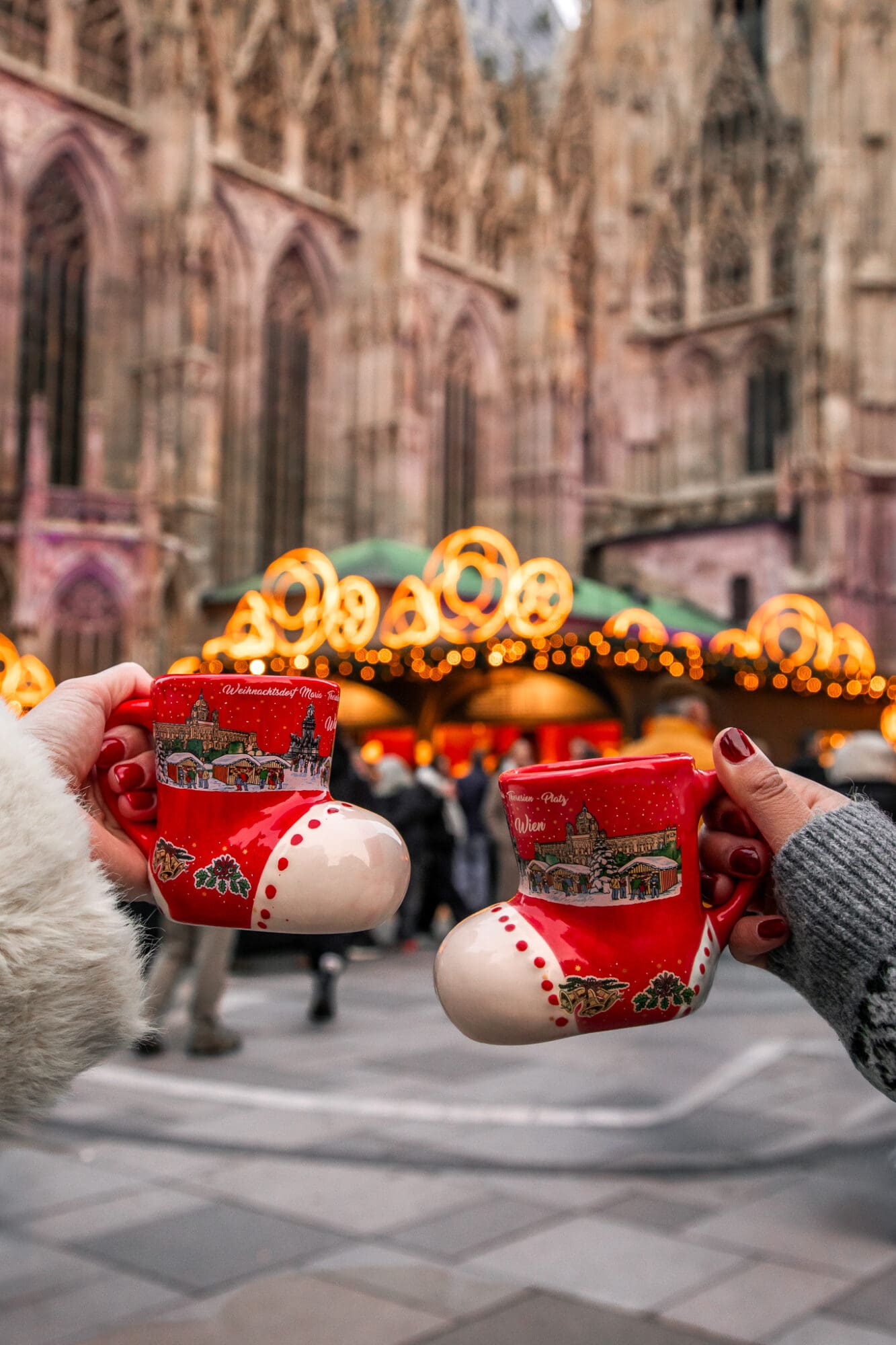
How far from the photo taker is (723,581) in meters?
31.0

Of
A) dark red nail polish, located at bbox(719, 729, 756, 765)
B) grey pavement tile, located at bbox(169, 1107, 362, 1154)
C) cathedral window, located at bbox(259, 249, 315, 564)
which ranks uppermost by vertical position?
cathedral window, located at bbox(259, 249, 315, 564)

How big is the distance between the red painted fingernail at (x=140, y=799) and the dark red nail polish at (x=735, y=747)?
0.64 meters

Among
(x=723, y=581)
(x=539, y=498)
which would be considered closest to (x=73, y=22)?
(x=539, y=498)

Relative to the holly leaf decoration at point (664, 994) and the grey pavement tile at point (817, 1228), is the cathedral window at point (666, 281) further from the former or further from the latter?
the holly leaf decoration at point (664, 994)

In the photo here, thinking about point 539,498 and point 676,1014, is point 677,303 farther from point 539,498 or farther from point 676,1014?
point 676,1014

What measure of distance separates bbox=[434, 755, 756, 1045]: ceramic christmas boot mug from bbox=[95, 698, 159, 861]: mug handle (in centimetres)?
36

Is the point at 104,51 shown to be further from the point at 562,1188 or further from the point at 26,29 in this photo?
the point at 562,1188

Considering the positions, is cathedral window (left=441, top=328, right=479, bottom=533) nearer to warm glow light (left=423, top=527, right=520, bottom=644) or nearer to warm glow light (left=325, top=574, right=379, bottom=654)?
warm glow light (left=423, top=527, right=520, bottom=644)

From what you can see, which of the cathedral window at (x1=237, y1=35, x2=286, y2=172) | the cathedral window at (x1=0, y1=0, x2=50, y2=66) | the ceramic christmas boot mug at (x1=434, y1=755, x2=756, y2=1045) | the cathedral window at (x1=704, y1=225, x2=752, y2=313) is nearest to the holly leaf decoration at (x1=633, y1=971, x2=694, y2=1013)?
the ceramic christmas boot mug at (x1=434, y1=755, x2=756, y2=1045)

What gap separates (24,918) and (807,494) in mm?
30954

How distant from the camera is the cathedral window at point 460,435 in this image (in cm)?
3175

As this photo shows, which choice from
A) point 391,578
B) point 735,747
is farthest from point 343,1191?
point 391,578

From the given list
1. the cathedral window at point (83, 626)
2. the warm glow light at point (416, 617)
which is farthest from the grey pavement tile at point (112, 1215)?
the cathedral window at point (83, 626)

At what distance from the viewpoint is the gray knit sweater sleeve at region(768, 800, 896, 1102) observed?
1.28 metres
